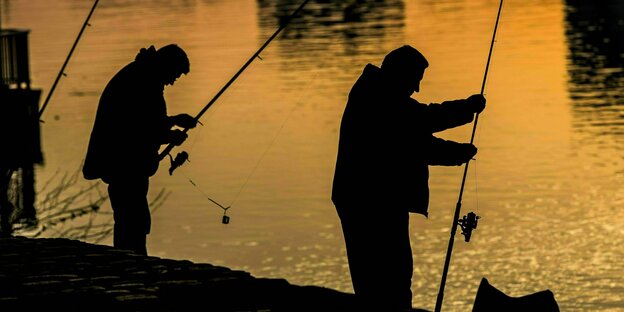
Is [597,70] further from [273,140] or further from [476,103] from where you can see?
[476,103]

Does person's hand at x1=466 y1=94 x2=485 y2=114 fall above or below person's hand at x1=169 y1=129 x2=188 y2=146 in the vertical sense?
above

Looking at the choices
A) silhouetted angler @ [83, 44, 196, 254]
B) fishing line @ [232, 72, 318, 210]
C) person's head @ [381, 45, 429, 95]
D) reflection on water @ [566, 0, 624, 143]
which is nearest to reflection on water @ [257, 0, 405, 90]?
fishing line @ [232, 72, 318, 210]

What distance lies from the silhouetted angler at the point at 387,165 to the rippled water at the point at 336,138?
8.90 meters

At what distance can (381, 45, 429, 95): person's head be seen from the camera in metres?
8.70

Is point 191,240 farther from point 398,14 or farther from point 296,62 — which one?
point 398,14

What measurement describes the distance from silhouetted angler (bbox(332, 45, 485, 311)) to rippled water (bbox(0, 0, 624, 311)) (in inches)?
351

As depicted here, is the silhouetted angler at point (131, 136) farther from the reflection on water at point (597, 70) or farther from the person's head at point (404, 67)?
the reflection on water at point (597, 70)

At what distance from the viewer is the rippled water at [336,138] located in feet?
67.9

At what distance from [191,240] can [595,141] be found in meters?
10.1

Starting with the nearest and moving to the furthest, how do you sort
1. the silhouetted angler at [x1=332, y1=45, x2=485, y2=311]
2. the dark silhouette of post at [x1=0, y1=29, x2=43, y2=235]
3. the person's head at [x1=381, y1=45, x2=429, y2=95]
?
the person's head at [x1=381, y1=45, x2=429, y2=95]
the silhouetted angler at [x1=332, y1=45, x2=485, y2=311]
the dark silhouette of post at [x1=0, y1=29, x2=43, y2=235]

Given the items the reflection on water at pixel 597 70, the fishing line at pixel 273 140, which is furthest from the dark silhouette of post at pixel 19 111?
the reflection on water at pixel 597 70

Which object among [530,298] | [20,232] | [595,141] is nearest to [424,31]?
[595,141]

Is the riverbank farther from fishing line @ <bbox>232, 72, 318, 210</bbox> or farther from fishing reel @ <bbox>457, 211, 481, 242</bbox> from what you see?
fishing line @ <bbox>232, 72, 318, 210</bbox>

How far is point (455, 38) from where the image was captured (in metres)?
52.2
